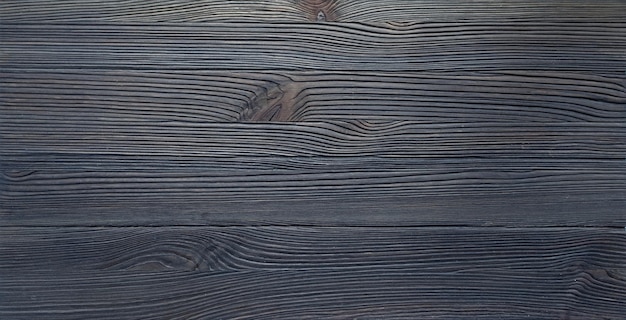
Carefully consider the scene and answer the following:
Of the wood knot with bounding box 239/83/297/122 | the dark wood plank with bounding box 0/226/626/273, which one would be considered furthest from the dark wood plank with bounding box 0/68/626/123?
the dark wood plank with bounding box 0/226/626/273

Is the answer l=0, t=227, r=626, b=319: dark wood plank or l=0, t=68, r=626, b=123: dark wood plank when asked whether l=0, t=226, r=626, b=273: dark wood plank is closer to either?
l=0, t=227, r=626, b=319: dark wood plank

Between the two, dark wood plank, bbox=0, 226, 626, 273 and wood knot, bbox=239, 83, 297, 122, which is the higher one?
wood knot, bbox=239, 83, 297, 122

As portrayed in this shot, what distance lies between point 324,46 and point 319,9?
5cm

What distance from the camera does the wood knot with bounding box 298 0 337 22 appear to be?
876 mm

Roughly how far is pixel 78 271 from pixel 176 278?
5.0 inches

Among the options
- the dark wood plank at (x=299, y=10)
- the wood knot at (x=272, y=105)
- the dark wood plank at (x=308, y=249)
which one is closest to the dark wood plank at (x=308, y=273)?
the dark wood plank at (x=308, y=249)

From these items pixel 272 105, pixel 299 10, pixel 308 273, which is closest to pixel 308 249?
pixel 308 273

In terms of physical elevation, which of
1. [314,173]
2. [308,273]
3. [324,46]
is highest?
[324,46]

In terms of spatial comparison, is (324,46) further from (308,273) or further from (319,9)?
(308,273)

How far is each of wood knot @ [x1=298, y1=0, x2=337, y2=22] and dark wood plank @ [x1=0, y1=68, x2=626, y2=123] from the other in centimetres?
8

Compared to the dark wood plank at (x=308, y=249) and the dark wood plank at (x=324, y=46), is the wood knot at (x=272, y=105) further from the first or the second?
the dark wood plank at (x=308, y=249)

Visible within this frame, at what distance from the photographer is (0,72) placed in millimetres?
858

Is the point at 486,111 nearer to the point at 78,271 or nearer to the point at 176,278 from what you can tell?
the point at 176,278

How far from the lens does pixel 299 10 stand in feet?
2.87
